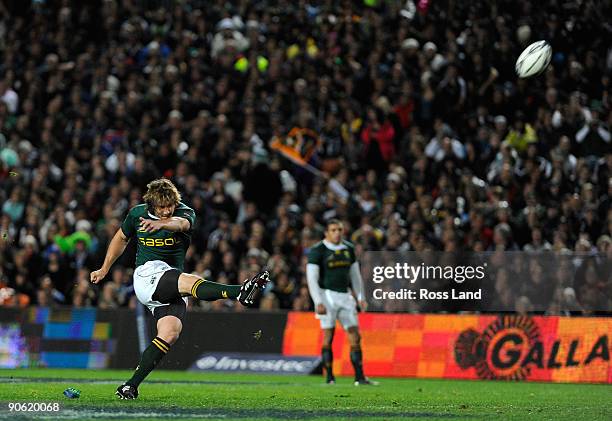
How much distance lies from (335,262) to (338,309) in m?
0.69

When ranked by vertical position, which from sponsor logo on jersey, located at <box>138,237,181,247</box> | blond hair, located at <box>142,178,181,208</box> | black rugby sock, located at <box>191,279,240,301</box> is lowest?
black rugby sock, located at <box>191,279,240,301</box>

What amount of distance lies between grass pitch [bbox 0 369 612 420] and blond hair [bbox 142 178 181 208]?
1897 millimetres

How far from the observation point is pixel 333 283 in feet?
55.9

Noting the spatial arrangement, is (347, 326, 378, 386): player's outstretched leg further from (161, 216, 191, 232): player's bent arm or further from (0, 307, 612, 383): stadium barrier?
(161, 216, 191, 232): player's bent arm

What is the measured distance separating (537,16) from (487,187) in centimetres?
448

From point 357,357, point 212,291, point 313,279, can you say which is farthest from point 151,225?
point 357,357

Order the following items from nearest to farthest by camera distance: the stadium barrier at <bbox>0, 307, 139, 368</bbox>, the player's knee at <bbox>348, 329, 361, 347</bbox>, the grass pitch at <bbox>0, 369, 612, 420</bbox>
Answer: the grass pitch at <bbox>0, 369, 612, 420</bbox> < the player's knee at <bbox>348, 329, 361, 347</bbox> < the stadium barrier at <bbox>0, 307, 139, 368</bbox>

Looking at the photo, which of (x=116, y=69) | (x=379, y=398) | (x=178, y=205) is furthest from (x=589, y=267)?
(x=116, y=69)

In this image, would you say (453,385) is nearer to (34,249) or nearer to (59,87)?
(34,249)

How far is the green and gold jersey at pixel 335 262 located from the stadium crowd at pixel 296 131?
264 centimetres

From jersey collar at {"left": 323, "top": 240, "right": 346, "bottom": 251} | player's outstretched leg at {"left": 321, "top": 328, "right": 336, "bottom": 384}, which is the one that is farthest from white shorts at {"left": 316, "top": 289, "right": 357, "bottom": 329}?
jersey collar at {"left": 323, "top": 240, "right": 346, "bottom": 251}

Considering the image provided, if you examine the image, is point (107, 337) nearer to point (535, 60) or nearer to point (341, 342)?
point (341, 342)

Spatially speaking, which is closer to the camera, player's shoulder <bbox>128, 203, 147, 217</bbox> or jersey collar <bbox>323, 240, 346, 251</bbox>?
player's shoulder <bbox>128, 203, 147, 217</bbox>

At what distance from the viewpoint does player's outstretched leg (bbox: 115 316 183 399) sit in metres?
11.0
